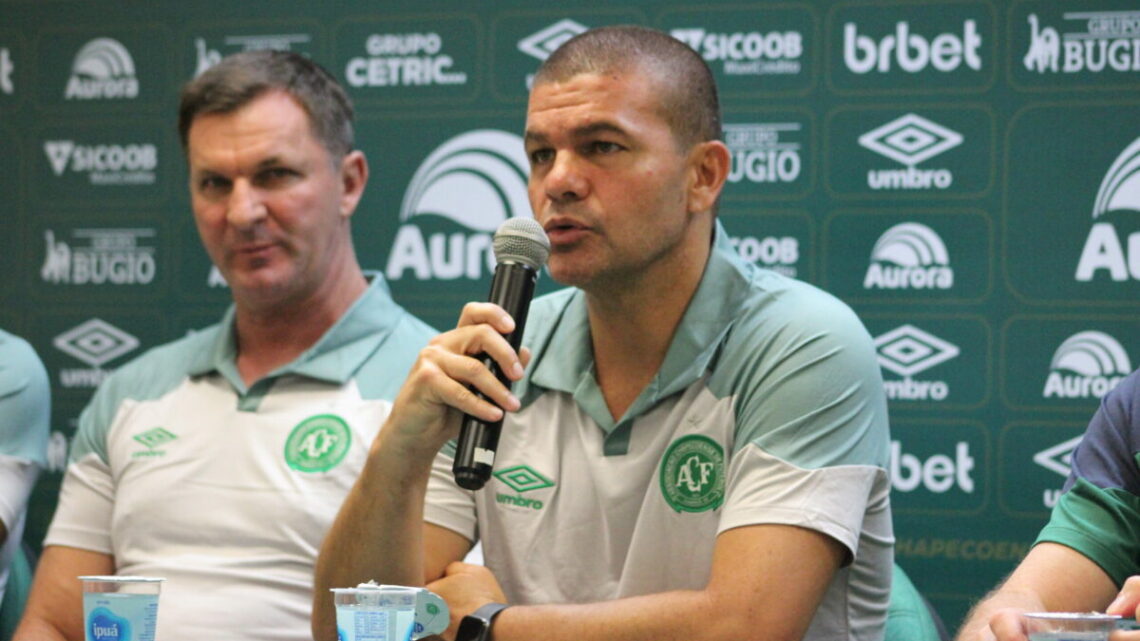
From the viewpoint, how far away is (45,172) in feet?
12.1

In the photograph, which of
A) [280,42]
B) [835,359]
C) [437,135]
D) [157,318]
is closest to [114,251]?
[157,318]

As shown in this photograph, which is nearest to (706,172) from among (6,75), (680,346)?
(680,346)

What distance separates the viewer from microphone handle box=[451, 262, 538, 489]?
5.93 feet

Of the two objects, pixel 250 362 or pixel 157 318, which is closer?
pixel 250 362

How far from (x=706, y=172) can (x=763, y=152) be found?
2.31 ft

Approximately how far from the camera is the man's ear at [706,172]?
8.22ft

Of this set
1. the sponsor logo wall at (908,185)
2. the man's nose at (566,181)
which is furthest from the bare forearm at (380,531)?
the sponsor logo wall at (908,185)

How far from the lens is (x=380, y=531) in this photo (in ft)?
7.40

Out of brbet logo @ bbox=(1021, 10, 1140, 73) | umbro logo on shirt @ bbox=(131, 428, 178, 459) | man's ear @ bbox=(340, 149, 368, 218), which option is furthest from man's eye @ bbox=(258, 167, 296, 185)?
brbet logo @ bbox=(1021, 10, 1140, 73)

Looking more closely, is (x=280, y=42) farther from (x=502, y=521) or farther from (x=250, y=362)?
(x=502, y=521)

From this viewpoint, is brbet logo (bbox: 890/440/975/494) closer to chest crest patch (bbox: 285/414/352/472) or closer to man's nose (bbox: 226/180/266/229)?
chest crest patch (bbox: 285/414/352/472)

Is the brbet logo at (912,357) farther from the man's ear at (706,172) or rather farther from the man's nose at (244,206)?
the man's nose at (244,206)

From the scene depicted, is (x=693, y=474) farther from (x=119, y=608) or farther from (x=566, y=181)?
(x=119, y=608)

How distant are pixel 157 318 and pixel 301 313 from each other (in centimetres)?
70
